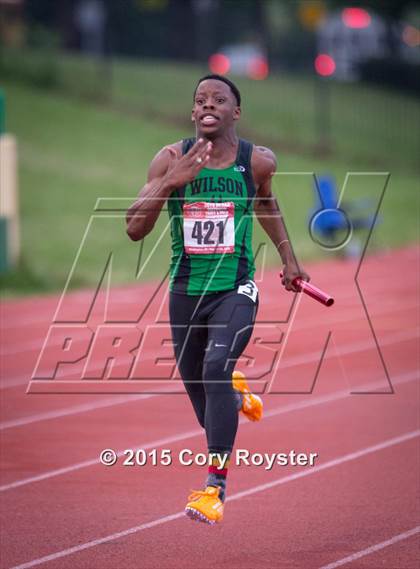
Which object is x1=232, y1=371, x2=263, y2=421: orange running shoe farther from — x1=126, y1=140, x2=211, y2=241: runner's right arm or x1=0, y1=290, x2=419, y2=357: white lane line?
x1=0, y1=290, x2=419, y2=357: white lane line

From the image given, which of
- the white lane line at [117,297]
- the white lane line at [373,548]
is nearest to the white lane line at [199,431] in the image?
the white lane line at [373,548]

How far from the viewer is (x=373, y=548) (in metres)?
5.86

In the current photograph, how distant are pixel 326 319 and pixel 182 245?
7.53 m

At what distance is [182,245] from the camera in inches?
237

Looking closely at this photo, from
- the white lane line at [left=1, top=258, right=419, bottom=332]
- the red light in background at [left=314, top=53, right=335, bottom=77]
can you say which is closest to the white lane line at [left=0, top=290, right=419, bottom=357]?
the white lane line at [left=1, top=258, right=419, bottom=332]

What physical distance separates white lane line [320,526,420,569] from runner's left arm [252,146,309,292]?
134 cm

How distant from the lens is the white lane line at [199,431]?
7258mm

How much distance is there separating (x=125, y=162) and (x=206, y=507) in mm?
21329

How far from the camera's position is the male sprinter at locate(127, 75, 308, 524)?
583cm

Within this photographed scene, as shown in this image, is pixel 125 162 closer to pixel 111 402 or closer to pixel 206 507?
pixel 111 402

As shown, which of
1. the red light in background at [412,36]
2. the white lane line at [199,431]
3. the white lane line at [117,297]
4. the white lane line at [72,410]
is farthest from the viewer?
the red light in background at [412,36]

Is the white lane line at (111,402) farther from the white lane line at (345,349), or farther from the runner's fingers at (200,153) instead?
the runner's fingers at (200,153)

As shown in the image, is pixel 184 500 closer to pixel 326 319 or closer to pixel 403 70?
pixel 326 319

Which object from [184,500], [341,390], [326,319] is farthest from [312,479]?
[326,319]
